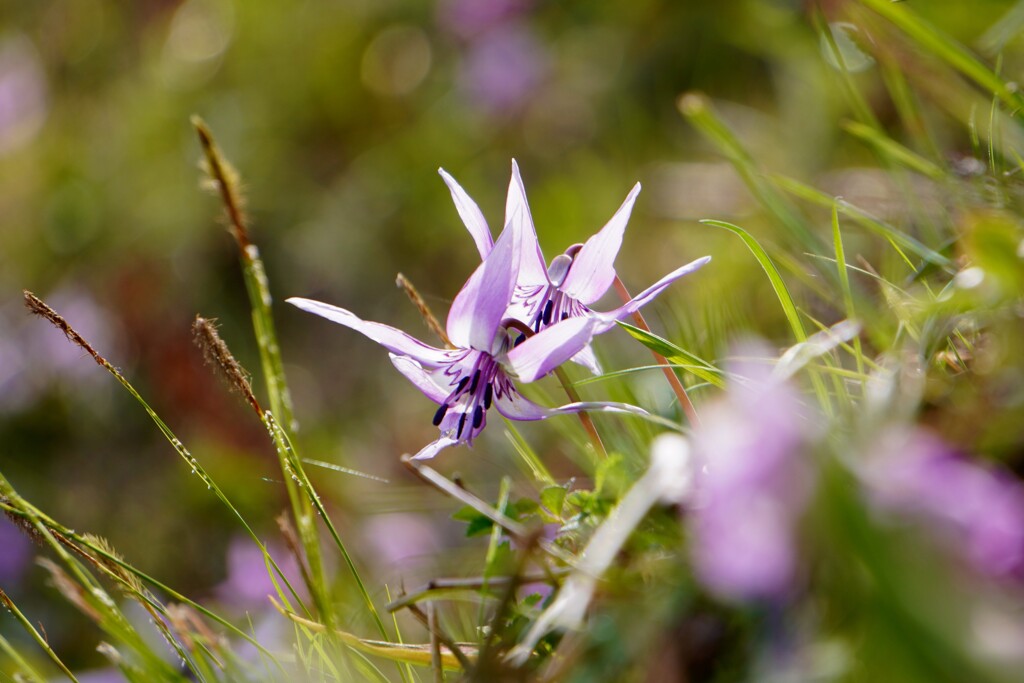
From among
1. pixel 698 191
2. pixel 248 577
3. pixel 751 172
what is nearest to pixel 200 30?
pixel 698 191

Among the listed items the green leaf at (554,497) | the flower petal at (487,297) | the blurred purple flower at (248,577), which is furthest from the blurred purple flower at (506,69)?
the green leaf at (554,497)

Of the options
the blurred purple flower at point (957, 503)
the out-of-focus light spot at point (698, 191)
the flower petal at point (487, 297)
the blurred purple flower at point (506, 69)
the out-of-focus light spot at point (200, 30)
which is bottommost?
the out-of-focus light spot at point (698, 191)

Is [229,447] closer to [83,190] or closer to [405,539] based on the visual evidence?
[405,539]

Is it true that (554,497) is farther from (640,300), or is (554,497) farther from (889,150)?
(889,150)

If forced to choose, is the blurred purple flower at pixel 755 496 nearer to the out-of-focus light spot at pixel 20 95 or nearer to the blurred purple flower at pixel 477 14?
the blurred purple flower at pixel 477 14

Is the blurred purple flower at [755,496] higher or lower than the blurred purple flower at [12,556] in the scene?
higher
